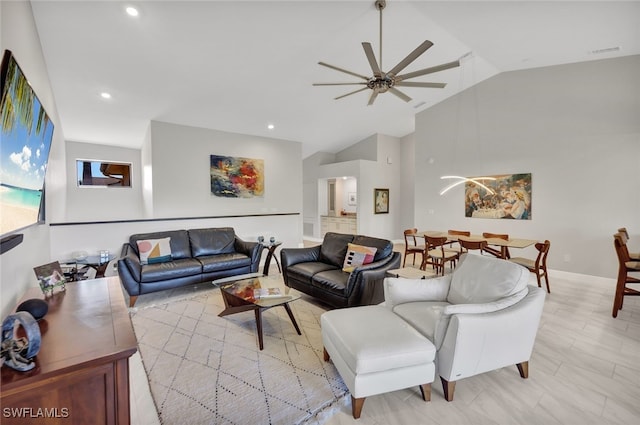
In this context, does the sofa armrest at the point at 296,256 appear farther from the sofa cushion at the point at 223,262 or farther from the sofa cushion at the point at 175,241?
the sofa cushion at the point at 175,241

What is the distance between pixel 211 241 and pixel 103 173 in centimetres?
432

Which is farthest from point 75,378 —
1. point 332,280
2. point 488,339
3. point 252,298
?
point 332,280

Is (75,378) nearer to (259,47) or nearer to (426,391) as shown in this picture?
(426,391)

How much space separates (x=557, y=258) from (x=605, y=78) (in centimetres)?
310

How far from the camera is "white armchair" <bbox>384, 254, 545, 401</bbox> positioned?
1.80 meters

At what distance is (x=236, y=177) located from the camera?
6152mm

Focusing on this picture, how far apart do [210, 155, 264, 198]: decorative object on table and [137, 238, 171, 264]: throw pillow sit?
2.02 metres

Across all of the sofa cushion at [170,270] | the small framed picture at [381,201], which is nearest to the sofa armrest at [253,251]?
the sofa cushion at [170,270]

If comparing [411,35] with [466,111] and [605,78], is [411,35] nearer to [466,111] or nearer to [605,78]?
[466,111]

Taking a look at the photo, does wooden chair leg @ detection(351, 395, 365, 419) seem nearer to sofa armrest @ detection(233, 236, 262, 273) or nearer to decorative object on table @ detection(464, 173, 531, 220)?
sofa armrest @ detection(233, 236, 262, 273)

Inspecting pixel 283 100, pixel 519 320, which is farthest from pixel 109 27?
pixel 519 320

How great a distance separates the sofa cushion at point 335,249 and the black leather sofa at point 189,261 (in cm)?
111

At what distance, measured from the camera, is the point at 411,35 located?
407 centimetres

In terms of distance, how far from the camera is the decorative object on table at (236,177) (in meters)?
5.89
